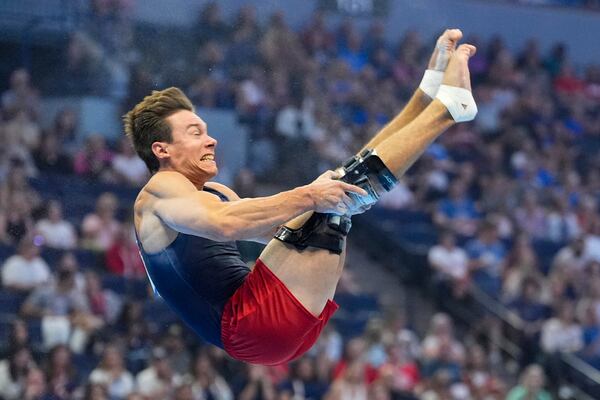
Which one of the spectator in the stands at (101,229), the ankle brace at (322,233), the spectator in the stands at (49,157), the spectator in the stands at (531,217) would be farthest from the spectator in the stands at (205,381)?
the spectator in the stands at (531,217)

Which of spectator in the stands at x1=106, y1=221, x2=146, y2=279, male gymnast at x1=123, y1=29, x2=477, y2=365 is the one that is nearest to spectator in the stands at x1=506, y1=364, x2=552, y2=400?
spectator in the stands at x1=106, y1=221, x2=146, y2=279

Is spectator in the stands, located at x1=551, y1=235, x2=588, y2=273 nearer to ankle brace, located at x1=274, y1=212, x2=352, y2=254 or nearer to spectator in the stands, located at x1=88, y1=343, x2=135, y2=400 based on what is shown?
spectator in the stands, located at x1=88, y1=343, x2=135, y2=400

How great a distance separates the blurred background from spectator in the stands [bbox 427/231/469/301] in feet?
0.08

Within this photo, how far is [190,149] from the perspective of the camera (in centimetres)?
521

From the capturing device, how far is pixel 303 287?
16.7 ft

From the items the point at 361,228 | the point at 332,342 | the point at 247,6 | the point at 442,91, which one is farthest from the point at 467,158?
the point at 442,91

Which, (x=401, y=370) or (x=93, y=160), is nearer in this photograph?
(x=401, y=370)

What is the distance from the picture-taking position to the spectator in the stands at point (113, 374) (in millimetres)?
8625

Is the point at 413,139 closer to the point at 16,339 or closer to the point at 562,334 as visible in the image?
the point at 16,339

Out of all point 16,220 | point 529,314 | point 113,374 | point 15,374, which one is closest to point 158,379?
point 113,374

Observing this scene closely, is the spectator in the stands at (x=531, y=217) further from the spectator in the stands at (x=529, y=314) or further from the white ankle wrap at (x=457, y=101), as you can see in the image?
the white ankle wrap at (x=457, y=101)

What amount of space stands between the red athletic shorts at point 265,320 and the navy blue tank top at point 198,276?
0.21ft

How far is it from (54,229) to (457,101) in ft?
18.3

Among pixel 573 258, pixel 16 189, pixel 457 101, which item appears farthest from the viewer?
pixel 573 258
